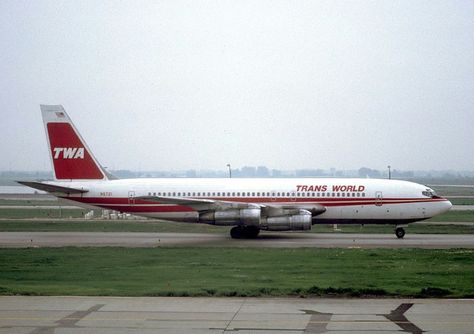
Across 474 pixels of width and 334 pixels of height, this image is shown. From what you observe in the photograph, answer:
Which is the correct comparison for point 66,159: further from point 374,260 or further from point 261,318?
point 261,318

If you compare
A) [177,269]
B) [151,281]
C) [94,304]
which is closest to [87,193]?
[177,269]

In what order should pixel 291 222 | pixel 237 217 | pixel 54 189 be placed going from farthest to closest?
pixel 54 189 → pixel 237 217 → pixel 291 222

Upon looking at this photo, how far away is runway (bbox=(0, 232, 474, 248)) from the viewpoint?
34.1 m

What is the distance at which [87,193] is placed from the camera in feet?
133

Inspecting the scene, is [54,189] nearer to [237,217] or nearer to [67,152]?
[67,152]

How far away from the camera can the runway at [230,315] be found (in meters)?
14.1

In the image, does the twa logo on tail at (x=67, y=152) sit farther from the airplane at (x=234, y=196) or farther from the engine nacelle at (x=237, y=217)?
the engine nacelle at (x=237, y=217)

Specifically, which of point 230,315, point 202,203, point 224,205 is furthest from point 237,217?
point 230,315

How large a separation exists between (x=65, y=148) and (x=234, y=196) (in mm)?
10771

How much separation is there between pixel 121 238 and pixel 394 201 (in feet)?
52.5

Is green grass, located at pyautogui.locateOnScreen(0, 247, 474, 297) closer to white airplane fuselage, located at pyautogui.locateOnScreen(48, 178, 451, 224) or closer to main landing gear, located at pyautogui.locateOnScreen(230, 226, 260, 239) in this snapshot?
main landing gear, located at pyautogui.locateOnScreen(230, 226, 260, 239)

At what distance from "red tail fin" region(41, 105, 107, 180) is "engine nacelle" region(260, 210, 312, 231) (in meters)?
11.4

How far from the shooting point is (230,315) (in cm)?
1553

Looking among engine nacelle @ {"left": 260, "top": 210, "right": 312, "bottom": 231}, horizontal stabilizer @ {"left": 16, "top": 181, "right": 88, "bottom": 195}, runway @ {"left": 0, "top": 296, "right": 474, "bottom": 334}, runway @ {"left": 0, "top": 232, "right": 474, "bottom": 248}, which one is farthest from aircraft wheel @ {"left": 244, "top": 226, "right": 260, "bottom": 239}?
runway @ {"left": 0, "top": 296, "right": 474, "bottom": 334}
